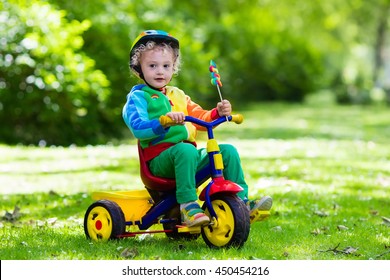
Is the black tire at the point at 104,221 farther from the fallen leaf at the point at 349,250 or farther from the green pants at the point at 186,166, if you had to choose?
the fallen leaf at the point at 349,250

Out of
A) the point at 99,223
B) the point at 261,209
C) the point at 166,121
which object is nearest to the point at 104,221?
the point at 99,223

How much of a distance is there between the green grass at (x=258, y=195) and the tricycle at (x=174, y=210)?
11cm

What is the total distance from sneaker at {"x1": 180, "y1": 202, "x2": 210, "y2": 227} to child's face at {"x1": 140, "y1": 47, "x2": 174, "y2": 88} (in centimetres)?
96

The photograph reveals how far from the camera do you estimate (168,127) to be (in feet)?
16.7

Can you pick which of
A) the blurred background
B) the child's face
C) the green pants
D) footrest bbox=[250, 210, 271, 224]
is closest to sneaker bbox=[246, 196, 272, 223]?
footrest bbox=[250, 210, 271, 224]

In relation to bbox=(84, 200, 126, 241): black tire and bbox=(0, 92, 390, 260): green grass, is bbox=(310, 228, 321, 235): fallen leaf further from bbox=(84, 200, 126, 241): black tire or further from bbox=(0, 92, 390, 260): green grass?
bbox=(84, 200, 126, 241): black tire

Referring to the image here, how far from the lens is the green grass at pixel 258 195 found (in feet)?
17.3

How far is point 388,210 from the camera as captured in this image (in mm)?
7406

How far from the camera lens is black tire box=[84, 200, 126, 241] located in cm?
542

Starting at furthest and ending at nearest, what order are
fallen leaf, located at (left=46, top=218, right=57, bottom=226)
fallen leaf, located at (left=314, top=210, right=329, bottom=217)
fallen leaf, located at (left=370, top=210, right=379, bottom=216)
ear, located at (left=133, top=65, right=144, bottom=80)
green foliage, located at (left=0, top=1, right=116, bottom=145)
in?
green foliage, located at (left=0, top=1, right=116, bottom=145), fallen leaf, located at (left=370, top=210, right=379, bottom=216), fallen leaf, located at (left=314, top=210, right=329, bottom=217), fallen leaf, located at (left=46, top=218, right=57, bottom=226), ear, located at (left=133, top=65, right=144, bottom=80)

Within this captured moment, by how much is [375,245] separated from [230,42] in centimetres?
2047

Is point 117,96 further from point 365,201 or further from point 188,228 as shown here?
point 188,228

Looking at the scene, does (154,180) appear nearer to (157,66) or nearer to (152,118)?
(152,118)

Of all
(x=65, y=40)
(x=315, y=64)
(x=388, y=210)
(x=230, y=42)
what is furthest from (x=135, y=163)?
(x=315, y=64)
